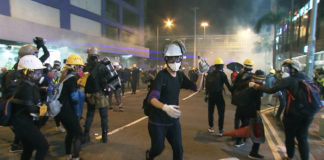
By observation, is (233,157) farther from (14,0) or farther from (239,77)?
(14,0)

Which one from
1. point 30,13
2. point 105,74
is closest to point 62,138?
point 105,74

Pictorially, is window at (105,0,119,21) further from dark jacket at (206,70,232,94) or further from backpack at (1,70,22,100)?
dark jacket at (206,70,232,94)

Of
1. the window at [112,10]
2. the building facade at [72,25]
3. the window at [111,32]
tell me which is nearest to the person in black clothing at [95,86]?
the building facade at [72,25]

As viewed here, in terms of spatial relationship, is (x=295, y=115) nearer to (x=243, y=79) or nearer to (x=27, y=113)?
(x=243, y=79)

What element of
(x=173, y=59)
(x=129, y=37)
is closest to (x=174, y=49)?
(x=173, y=59)

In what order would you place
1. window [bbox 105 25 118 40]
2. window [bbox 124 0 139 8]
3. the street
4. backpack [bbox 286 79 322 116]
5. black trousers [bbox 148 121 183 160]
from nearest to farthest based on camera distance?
black trousers [bbox 148 121 183 160] → backpack [bbox 286 79 322 116] → the street → window [bbox 105 25 118 40] → window [bbox 124 0 139 8]

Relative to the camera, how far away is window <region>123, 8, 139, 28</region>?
106 feet

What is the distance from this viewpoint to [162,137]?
2.61m

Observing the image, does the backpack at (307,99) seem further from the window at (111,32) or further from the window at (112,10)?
the window at (112,10)

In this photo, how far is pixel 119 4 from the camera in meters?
29.7

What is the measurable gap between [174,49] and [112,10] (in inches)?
1118

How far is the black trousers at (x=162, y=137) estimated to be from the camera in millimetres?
2588

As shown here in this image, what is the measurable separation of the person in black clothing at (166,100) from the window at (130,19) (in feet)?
102

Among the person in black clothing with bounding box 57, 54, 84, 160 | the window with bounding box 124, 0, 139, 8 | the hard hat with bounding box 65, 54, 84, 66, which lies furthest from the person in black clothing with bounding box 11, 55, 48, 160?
the window with bounding box 124, 0, 139, 8
